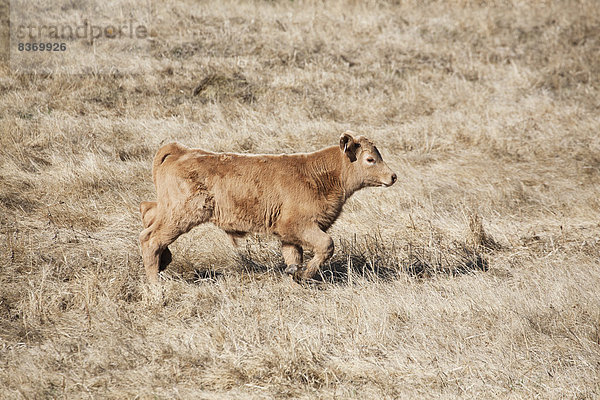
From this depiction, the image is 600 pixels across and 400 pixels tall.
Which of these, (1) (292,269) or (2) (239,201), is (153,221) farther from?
(1) (292,269)

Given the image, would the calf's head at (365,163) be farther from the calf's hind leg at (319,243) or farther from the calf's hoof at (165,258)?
the calf's hoof at (165,258)

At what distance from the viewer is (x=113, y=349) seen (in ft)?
17.4

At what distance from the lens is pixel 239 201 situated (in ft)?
22.1

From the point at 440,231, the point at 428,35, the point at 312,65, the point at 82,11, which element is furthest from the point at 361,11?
the point at 440,231

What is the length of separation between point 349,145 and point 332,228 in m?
2.02

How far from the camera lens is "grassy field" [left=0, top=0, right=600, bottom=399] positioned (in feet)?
17.0

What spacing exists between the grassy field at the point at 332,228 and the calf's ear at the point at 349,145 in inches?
51.8

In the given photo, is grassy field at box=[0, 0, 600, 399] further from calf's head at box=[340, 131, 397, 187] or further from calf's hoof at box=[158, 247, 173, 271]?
calf's head at box=[340, 131, 397, 187]

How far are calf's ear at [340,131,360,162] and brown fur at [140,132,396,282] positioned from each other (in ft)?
0.08

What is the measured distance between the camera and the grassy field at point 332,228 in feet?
17.0

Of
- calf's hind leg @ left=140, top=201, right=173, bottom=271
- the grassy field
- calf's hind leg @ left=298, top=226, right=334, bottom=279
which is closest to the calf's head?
calf's hind leg @ left=298, top=226, right=334, bottom=279

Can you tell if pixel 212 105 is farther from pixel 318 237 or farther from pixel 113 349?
pixel 113 349

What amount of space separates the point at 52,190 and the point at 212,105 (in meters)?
4.69

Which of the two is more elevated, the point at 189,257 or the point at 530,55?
the point at 530,55
